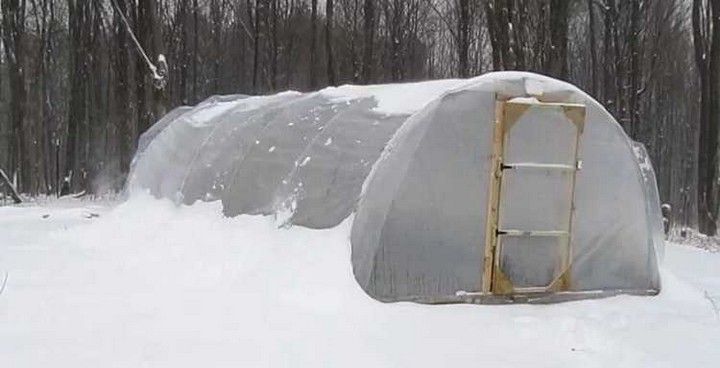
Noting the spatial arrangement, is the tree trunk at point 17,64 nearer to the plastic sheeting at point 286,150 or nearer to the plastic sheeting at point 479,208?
the plastic sheeting at point 286,150

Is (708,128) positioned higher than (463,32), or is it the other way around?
(463,32)

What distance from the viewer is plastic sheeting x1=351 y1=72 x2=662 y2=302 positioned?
22.2ft

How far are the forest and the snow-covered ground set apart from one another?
11.0 metres

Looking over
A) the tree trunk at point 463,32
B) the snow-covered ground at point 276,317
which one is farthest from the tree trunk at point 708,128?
the snow-covered ground at point 276,317

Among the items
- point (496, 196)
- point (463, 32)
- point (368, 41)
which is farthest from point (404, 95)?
point (368, 41)

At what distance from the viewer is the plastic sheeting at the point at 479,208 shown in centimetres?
678

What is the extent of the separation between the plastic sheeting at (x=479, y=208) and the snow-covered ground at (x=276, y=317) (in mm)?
281

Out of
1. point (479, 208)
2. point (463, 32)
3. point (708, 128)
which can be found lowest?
point (479, 208)

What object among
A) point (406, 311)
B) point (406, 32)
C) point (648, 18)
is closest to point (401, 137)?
point (406, 311)

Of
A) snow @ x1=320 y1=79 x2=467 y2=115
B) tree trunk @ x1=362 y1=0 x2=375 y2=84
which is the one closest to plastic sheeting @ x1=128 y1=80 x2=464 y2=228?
snow @ x1=320 y1=79 x2=467 y2=115

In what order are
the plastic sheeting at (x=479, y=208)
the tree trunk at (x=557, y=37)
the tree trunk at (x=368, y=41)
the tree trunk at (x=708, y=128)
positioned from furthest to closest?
1. the tree trunk at (x=368, y=41)
2. the tree trunk at (x=557, y=37)
3. the tree trunk at (x=708, y=128)
4. the plastic sheeting at (x=479, y=208)

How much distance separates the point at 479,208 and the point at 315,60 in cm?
1995

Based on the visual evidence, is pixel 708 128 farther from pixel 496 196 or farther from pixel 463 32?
pixel 496 196

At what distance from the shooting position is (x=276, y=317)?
5.93m
